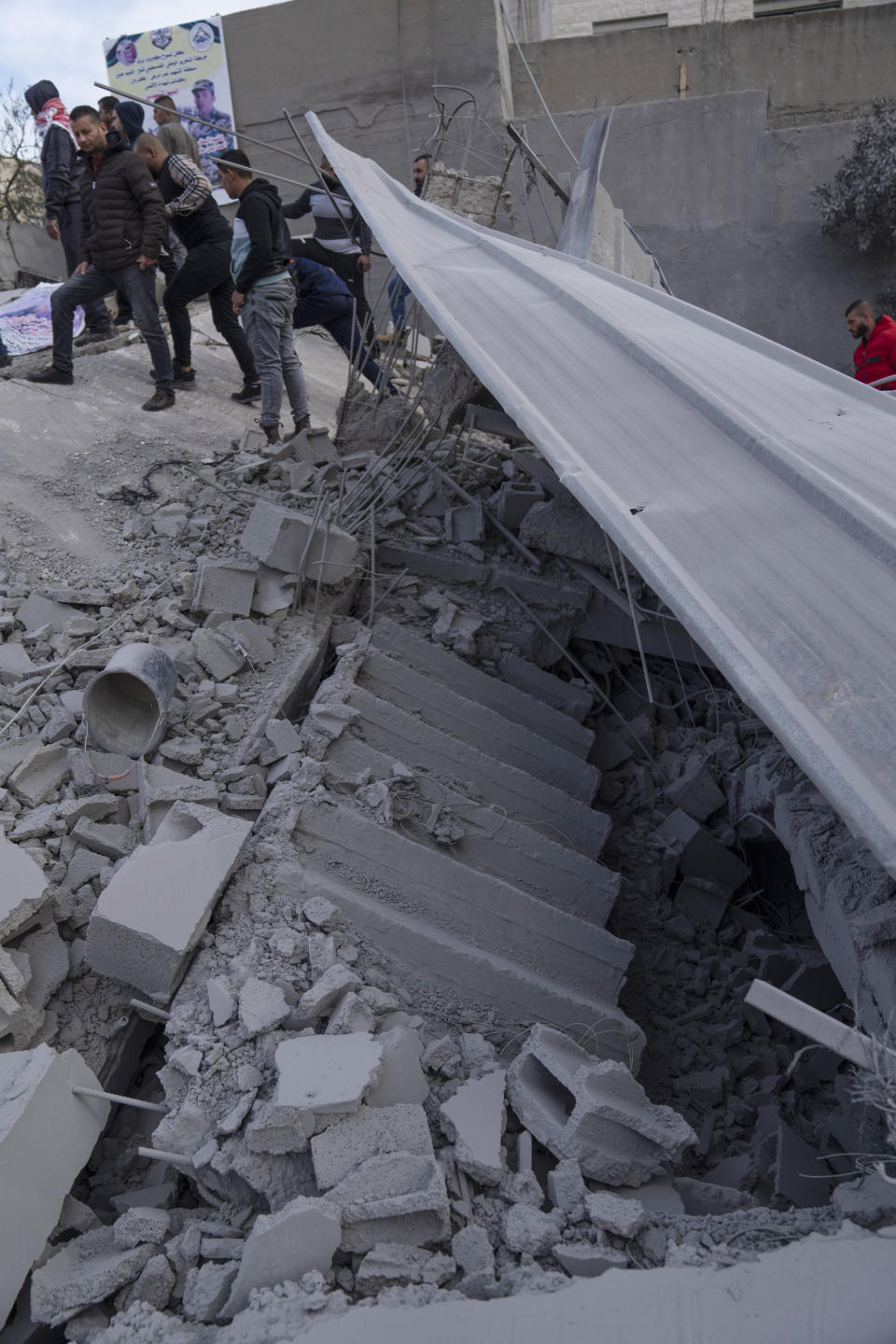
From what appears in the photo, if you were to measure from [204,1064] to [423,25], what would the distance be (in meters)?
11.7

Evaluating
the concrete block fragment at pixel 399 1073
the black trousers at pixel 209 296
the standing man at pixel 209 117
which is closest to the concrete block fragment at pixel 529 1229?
the concrete block fragment at pixel 399 1073

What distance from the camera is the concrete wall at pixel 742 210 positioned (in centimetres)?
970

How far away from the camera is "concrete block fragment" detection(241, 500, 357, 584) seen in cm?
458

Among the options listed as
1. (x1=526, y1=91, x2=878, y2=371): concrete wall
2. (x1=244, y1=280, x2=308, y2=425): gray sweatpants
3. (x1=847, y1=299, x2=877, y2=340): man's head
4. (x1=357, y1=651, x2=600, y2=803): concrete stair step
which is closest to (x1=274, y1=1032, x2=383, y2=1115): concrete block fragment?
(x1=357, y1=651, x2=600, y2=803): concrete stair step

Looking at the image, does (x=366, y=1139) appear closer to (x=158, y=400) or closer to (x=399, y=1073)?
(x=399, y=1073)

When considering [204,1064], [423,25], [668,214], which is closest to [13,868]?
[204,1064]

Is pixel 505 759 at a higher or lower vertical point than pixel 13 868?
lower

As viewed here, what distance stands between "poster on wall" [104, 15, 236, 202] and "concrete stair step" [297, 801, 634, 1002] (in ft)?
34.8

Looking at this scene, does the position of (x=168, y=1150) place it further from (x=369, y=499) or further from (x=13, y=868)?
(x=369, y=499)

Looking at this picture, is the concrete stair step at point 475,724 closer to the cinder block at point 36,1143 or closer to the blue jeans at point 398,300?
the cinder block at point 36,1143

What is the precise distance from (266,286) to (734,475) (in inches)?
165

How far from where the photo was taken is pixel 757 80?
1084 centimetres

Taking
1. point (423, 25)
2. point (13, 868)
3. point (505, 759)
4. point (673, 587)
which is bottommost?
point (505, 759)

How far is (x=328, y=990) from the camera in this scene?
2.76 m
